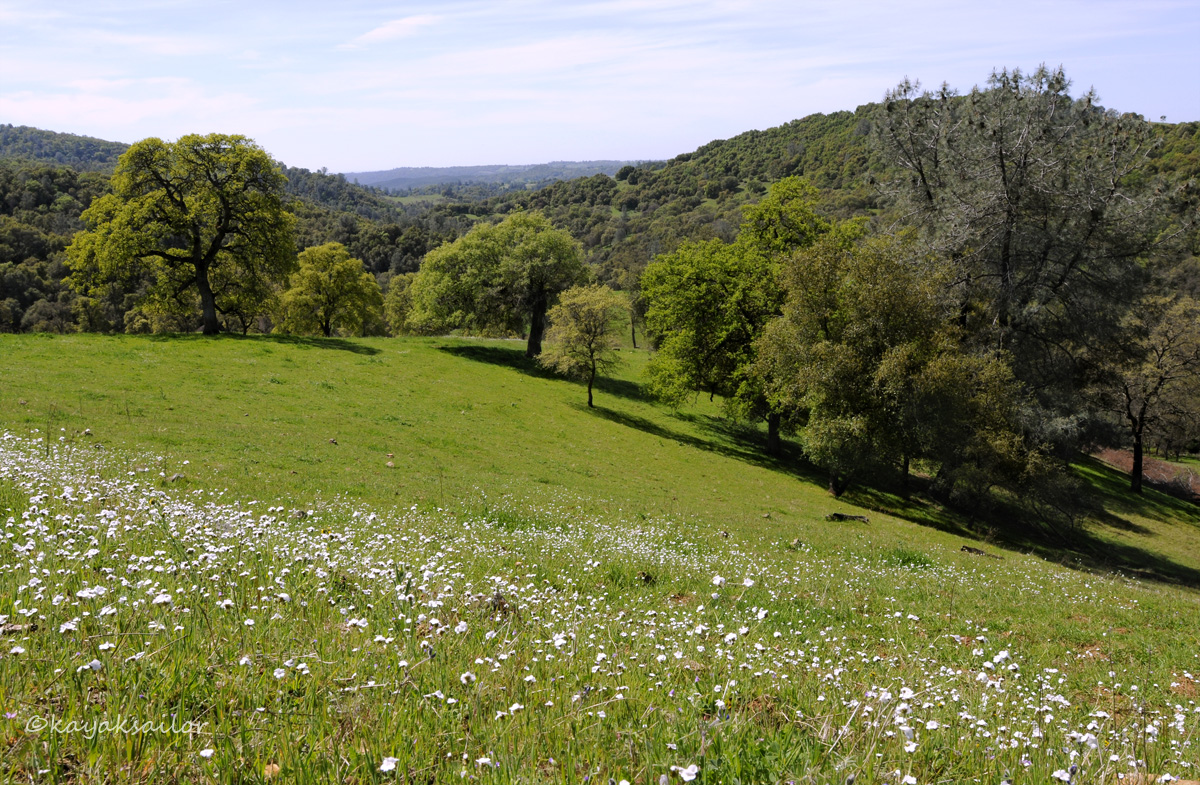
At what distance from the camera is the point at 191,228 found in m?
43.3

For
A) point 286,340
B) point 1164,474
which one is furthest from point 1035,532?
point 286,340

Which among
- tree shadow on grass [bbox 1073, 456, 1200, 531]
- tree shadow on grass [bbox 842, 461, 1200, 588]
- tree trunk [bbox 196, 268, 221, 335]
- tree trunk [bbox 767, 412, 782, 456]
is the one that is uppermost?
tree trunk [bbox 196, 268, 221, 335]

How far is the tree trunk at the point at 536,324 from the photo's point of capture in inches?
2168

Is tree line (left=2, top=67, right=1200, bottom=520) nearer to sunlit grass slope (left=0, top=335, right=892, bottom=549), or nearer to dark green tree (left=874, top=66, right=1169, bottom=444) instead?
dark green tree (left=874, top=66, right=1169, bottom=444)

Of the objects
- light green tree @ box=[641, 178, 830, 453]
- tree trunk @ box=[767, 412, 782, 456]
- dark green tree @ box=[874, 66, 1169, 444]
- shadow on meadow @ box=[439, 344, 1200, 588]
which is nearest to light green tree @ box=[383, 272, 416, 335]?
shadow on meadow @ box=[439, 344, 1200, 588]

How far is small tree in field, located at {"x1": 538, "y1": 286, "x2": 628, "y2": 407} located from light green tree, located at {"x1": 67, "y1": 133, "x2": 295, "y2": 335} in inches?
831

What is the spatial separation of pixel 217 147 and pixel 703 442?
40.8m

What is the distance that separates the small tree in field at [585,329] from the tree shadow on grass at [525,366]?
18.1 ft

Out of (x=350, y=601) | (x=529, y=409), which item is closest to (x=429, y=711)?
(x=350, y=601)

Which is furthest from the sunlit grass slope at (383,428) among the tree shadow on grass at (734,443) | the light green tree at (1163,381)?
the light green tree at (1163,381)

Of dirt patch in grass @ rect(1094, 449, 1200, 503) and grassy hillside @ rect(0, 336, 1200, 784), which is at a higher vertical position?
grassy hillside @ rect(0, 336, 1200, 784)

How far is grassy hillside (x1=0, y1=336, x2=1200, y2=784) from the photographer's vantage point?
3400 millimetres

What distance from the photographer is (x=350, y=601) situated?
A: 6.02 meters

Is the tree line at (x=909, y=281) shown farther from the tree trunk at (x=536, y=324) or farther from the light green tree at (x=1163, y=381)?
the tree trunk at (x=536, y=324)
